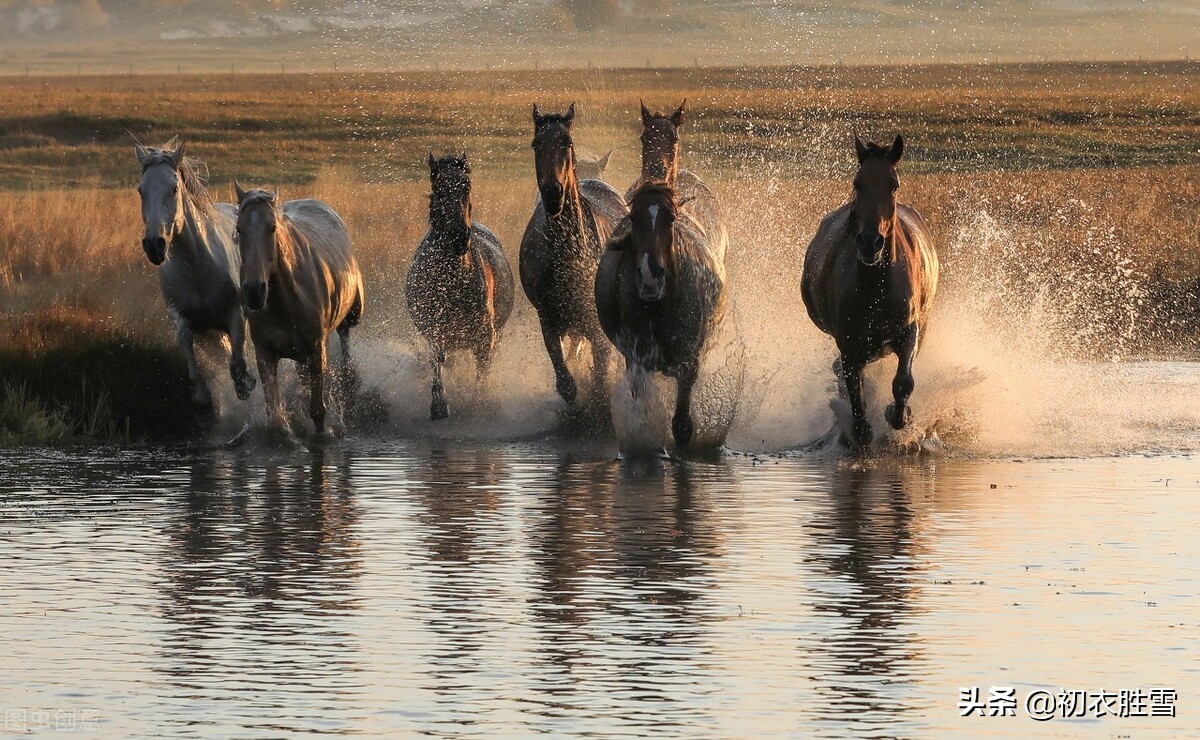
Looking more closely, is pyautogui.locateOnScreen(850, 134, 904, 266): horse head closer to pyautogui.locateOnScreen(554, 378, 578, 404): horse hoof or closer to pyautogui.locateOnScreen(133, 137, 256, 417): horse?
pyautogui.locateOnScreen(554, 378, 578, 404): horse hoof

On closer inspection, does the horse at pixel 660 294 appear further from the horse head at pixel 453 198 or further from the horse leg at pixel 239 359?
the horse leg at pixel 239 359

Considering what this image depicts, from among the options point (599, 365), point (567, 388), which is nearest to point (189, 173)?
point (567, 388)

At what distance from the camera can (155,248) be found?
44.5 feet

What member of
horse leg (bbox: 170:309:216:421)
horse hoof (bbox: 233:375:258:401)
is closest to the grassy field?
horse leg (bbox: 170:309:216:421)

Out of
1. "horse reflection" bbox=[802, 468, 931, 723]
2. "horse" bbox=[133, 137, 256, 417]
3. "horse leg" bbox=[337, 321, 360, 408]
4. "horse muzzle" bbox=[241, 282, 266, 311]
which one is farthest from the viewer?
"horse leg" bbox=[337, 321, 360, 408]

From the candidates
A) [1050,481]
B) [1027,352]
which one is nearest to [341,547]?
[1050,481]

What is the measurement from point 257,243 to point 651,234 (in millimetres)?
2532

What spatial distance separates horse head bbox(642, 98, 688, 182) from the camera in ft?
52.4

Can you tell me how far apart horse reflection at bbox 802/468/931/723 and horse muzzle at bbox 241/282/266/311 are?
369 centimetres

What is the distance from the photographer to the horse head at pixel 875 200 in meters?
12.6

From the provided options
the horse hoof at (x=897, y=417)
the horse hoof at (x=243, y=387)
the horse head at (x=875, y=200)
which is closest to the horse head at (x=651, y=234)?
the horse head at (x=875, y=200)

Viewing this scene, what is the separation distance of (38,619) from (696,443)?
19.9ft

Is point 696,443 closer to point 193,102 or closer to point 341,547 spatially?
point 341,547

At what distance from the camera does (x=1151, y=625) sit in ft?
26.6
